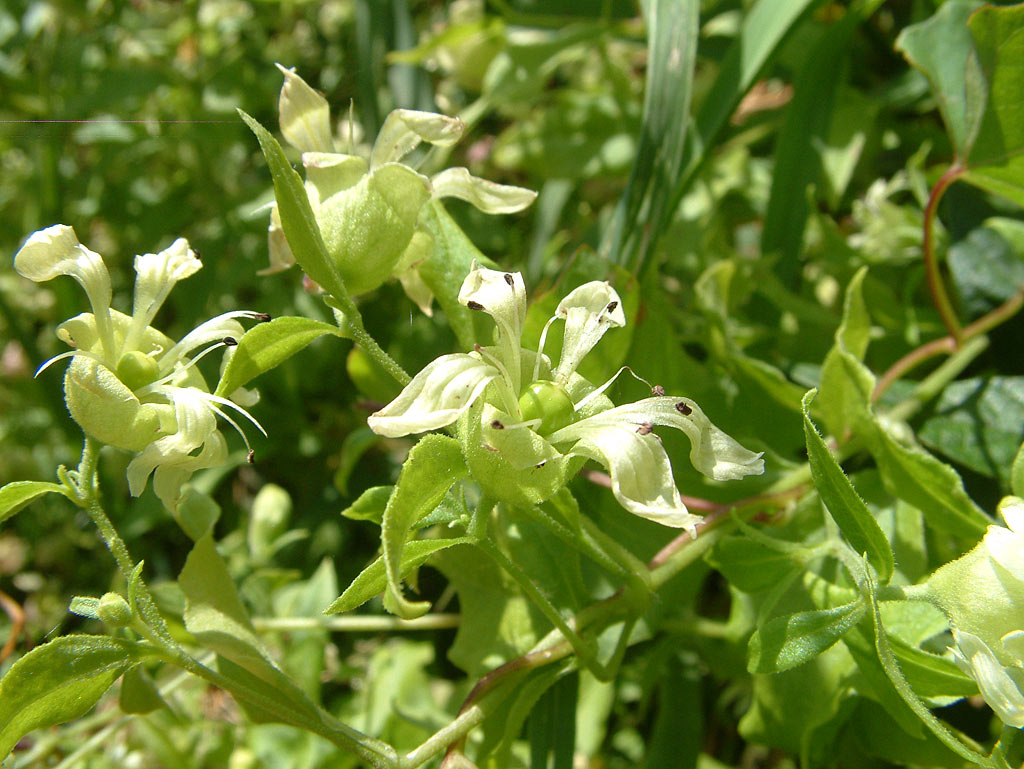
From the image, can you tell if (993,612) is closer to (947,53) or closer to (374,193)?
(374,193)

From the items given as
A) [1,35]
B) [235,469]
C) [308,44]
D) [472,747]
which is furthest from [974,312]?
[1,35]

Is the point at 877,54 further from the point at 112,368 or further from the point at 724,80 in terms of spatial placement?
the point at 112,368

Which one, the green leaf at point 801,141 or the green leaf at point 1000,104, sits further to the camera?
the green leaf at point 801,141

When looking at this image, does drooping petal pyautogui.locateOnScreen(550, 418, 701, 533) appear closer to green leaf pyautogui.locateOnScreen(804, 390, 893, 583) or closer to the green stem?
green leaf pyautogui.locateOnScreen(804, 390, 893, 583)

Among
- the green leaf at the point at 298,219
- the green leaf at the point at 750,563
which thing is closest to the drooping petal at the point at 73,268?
the green leaf at the point at 298,219

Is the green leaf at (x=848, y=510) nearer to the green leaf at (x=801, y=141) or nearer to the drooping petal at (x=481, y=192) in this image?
the drooping petal at (x=481, y=192)

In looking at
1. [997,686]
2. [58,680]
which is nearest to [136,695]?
[58,680]
